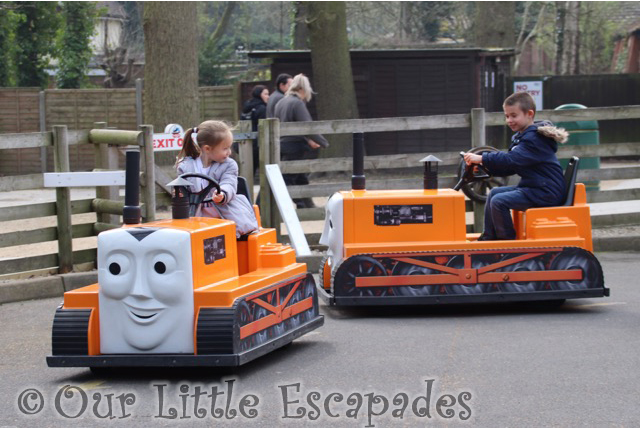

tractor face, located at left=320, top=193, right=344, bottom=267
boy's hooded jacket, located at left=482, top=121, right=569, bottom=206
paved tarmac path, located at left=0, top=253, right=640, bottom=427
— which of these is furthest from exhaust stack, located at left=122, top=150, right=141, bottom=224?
boy's hooded jacket, located at left=482, top=121, right=569, bottom=206

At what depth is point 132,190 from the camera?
6.41m

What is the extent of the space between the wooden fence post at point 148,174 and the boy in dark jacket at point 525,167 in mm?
3400

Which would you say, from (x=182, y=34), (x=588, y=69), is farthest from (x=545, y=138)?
(x=588, y=69)

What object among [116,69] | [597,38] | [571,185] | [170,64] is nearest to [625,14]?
[597,38]

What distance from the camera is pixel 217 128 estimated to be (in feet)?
23.5

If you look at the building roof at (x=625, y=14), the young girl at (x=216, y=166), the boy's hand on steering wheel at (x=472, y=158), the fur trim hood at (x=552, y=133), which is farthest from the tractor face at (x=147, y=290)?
the building roof at (x=625, y=14)

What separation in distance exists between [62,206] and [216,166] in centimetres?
328

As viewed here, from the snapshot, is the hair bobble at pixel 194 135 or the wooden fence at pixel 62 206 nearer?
the hair bobble at pixel 194 135

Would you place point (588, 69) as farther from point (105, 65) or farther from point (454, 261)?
point (454, 261)

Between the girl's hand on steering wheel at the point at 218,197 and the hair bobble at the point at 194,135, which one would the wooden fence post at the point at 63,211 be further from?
the girl's hand on steering wheel at the point at 218,197

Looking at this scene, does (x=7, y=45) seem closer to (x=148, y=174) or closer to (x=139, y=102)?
(x=139, y=102)

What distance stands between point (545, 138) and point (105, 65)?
24141mm

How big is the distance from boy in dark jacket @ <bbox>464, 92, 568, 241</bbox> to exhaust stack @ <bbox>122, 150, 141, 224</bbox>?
2902mm

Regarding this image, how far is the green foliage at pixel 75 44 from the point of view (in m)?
28.0
